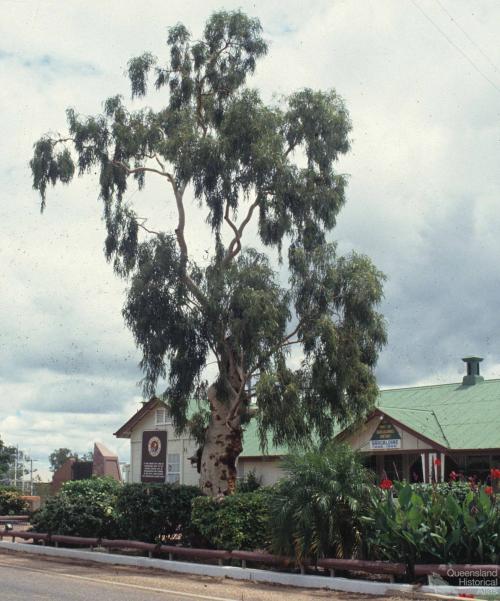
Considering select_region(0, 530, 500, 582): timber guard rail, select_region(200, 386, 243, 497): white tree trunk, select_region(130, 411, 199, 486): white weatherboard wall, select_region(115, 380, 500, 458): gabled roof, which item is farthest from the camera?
select_region(130, 411, 199, 486): white weatherboard wall

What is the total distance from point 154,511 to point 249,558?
385 cm

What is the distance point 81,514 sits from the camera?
70.8ft

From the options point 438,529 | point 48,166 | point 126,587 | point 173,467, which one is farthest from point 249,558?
point 173,467

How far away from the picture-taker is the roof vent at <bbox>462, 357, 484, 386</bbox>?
109 ft

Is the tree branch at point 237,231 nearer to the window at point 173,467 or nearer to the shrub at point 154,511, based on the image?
the shrub at point 154,511

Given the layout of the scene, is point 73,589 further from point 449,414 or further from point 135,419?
point 135,419

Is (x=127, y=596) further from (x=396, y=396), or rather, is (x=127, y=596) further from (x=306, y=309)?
(x=396, y=396)

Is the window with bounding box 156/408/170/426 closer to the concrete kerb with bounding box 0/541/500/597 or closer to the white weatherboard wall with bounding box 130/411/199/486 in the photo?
the white weatherboard wall with bounding box 130/411/199/486

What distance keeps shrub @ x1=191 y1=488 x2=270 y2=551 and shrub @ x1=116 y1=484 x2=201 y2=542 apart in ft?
5.82

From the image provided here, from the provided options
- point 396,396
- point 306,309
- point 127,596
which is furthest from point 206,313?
point 396,396

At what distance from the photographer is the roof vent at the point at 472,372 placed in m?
33.2

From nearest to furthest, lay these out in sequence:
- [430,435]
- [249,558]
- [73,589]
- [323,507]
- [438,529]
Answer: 1. [73,589]
2. [438,529]
3. [323,507]
4. [249,558]
5. [430,435]

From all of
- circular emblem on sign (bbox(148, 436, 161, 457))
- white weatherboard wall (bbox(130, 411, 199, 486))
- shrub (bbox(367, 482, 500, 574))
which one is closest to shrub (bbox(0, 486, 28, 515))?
white weatherboard wall (bbox(130, 411, 199, 486))

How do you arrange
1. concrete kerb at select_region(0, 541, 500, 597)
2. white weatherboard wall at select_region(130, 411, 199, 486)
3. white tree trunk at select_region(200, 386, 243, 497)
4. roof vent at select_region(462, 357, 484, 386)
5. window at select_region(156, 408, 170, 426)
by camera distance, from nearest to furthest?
1. concrete kerb at select_region(0, 541, 500, 597)
2. white tree trunk at select_region(200, 386, 243, 497)
3. roof vent at select_region(462, 357, 484, 386)
4. white weatherboard wall at select_region(130, 411, 199, 486)
5. window at select_region(156, 408, 170, 426)
